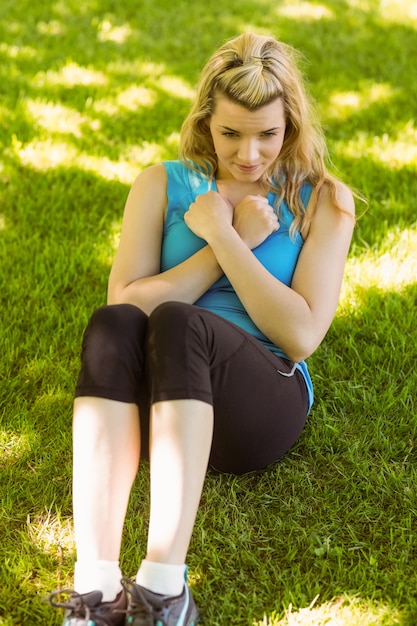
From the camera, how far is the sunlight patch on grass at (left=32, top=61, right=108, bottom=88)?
18.2 feet

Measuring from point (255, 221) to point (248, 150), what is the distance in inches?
9.4

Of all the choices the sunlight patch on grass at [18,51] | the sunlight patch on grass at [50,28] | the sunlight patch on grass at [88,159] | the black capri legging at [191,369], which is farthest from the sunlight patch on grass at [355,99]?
the black capri legging at [191,369]

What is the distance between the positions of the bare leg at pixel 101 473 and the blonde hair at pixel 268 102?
3.17 ft

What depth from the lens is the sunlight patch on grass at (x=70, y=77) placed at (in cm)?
556

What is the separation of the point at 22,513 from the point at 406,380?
1549mm

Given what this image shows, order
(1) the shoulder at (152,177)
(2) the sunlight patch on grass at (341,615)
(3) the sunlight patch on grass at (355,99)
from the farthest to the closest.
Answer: (3) the sunlight patch on grass at (355,99) < (1) the shoulder at (152,177) < (2) the sunlight patch on grass at (341,615)

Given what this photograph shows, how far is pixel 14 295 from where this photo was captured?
12.2 feet

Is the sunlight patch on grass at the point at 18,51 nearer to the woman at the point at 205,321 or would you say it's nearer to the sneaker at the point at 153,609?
the woman at the point at 205,321

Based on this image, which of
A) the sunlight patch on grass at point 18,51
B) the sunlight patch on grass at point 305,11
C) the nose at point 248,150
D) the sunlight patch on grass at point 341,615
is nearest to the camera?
the sunlight patch on grass at point 341,615

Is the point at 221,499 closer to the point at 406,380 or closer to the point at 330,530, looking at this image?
the point at 330,530

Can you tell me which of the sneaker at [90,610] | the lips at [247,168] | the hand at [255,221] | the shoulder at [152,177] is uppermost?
the lips at [247,168]

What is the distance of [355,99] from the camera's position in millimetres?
5543

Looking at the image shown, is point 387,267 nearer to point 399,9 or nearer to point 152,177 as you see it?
point 152,177

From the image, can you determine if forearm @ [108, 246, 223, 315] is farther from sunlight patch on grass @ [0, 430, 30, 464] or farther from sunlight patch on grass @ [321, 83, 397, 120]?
sunlight patch on grass @ [321, 83, 397, 120]
